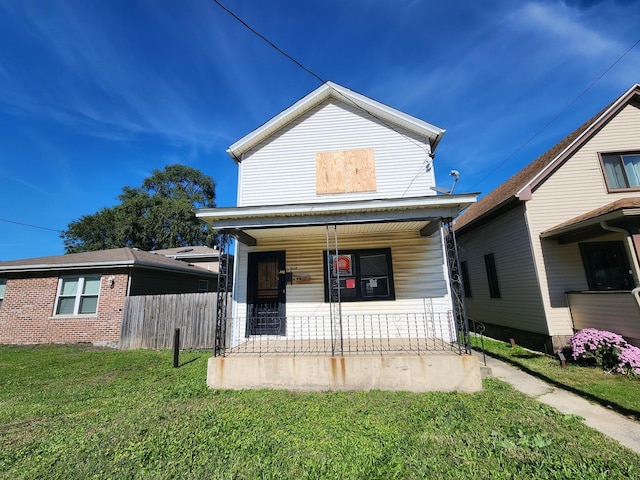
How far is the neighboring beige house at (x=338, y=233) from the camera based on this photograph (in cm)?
570

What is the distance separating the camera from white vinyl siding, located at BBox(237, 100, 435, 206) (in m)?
7.36

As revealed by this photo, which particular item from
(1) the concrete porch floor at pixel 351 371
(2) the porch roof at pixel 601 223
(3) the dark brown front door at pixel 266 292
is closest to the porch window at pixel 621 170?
(2) the porch roof at pixel 601 223

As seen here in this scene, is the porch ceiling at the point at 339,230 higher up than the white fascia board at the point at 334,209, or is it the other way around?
the white fascia board at the point at 334,209

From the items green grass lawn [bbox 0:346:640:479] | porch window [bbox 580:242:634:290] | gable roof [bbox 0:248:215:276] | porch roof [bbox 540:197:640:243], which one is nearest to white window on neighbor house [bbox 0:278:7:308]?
gable roof [bbox 0:248:215:276]

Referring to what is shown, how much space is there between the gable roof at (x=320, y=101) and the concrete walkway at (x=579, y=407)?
5.95 metres

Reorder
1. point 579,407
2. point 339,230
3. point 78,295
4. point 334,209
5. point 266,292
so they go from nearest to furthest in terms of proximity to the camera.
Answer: point 579,407 → point 334,209 → point 339,230 → point 266,292 → point 78,295

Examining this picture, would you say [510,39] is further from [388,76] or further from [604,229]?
[604,229]

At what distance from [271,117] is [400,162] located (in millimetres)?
3843

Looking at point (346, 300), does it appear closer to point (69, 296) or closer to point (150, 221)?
point (69, 296)

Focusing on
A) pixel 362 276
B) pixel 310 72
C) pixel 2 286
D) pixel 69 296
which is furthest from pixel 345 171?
pixel 2 286

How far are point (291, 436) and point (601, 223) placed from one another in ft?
25.3

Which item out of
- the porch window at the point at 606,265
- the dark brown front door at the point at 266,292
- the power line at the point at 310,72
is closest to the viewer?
the power line at the point at 310,72

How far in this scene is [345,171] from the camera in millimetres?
7543

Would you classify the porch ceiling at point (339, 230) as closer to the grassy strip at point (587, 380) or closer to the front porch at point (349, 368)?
the front porch at point (349, 368)
